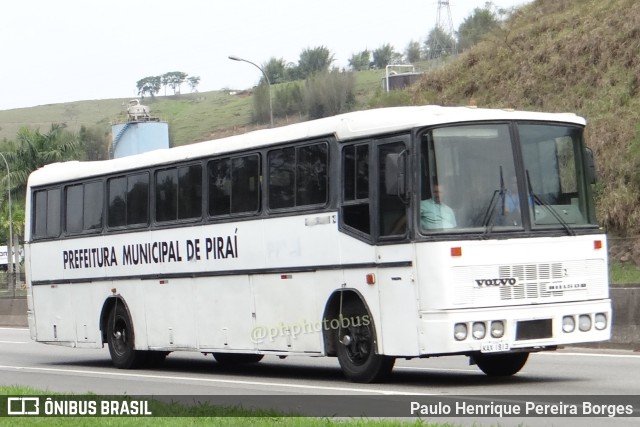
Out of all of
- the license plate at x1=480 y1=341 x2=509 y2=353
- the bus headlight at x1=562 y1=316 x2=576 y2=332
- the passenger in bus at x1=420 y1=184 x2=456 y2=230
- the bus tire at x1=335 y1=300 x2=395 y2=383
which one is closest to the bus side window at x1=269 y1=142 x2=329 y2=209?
the bus tire at x1=335 y1=300 x2=395 y2=383

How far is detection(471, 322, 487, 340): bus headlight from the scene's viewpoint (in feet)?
46.3

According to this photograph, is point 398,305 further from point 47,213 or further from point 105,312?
point 47,213

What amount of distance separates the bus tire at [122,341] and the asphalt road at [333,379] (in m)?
0.29

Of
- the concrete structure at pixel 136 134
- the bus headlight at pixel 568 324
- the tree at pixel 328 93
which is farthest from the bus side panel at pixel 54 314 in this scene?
the tree at pixel 328 93

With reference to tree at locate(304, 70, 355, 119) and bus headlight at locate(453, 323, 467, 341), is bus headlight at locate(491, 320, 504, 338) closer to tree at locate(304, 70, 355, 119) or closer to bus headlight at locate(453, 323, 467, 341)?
bus headlight at locate(453, 323, 467, 341)

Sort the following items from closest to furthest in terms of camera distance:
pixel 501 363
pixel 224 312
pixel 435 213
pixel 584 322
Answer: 1. pixel 435 213
2. pixel 584 322
3. pixel 501 363
4. pixel 224 312

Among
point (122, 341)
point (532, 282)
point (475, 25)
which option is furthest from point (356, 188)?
point (475, 25)

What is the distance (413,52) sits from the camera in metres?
170

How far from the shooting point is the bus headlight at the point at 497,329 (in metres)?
14.2

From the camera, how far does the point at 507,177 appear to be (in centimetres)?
1465

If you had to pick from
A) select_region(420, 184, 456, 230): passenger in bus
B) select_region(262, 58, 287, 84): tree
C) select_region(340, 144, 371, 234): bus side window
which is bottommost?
select_region(420, 184, 456, 230): passenger in bus

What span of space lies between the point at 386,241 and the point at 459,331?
4.80 ft

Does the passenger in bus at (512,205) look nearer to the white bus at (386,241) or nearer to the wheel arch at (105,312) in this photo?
the white bus at (386,241)

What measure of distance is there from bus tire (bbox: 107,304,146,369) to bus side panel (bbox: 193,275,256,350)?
2368mm
